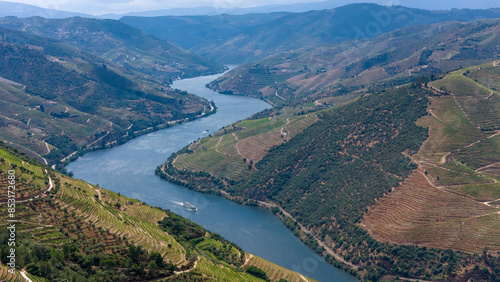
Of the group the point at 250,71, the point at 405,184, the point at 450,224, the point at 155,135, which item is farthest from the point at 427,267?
the point at 250,71

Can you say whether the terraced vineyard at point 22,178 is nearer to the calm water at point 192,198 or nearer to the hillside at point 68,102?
the calm water at point 192,198

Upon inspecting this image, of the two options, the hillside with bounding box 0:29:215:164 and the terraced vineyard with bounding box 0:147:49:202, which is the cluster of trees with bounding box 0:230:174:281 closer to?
the terraced vineyard with bounding box 0:147:49:202

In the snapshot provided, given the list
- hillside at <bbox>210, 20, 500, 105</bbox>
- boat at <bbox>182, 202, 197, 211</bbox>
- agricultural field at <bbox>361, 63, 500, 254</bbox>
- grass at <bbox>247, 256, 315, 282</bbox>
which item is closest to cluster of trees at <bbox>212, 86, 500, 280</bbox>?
agricultural field at <bbox>361, 63, 500, 254</bbox>

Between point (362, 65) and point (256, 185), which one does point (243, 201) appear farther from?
point (362, 65)

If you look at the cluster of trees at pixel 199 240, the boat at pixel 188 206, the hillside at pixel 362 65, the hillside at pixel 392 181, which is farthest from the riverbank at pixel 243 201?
the hillside at pixel 362 65

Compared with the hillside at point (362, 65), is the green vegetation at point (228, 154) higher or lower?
lower

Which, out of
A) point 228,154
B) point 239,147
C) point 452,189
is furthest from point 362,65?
point 452,189

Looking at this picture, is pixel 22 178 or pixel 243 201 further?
pixel 243 201
